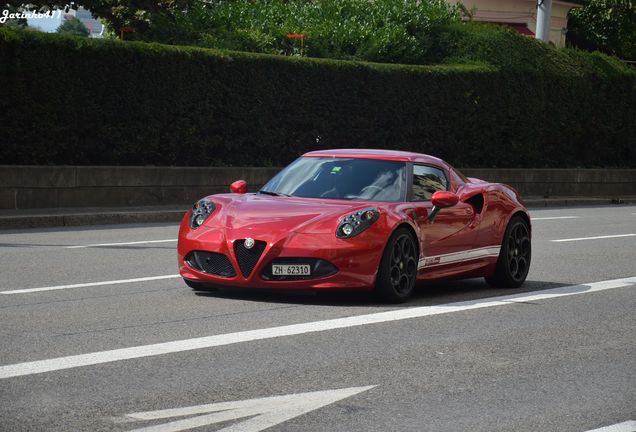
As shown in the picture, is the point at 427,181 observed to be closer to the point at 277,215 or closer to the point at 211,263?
the point at 277,215

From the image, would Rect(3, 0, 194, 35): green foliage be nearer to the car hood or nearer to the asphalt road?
the asphalt road

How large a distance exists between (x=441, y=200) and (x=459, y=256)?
0.80 meters

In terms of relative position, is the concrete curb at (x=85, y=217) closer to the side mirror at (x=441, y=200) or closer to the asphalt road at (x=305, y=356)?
the asphalt road at (x=305, y=356)

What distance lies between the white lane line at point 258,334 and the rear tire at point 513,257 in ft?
1.24

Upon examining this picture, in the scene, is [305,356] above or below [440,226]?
below

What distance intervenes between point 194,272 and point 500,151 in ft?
77.1

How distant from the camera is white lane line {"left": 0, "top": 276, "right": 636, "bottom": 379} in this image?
7.16 meters

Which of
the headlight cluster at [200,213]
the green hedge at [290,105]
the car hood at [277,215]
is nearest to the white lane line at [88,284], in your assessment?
the headlight cluster at [200,213]

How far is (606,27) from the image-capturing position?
5072cm

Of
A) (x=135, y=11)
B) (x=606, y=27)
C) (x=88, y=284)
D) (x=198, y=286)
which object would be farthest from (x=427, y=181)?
(x=606, y=27)

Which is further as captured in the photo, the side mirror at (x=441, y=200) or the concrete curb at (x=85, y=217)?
the concrete curb at (x=85, y=217)

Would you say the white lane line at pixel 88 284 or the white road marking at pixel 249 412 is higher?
the white road marking at pixel 249 412

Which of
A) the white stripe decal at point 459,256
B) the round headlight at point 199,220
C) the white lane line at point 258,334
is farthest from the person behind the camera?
the white stripe decal at point 459,256

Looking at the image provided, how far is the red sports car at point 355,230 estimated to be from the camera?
10.0 meters
